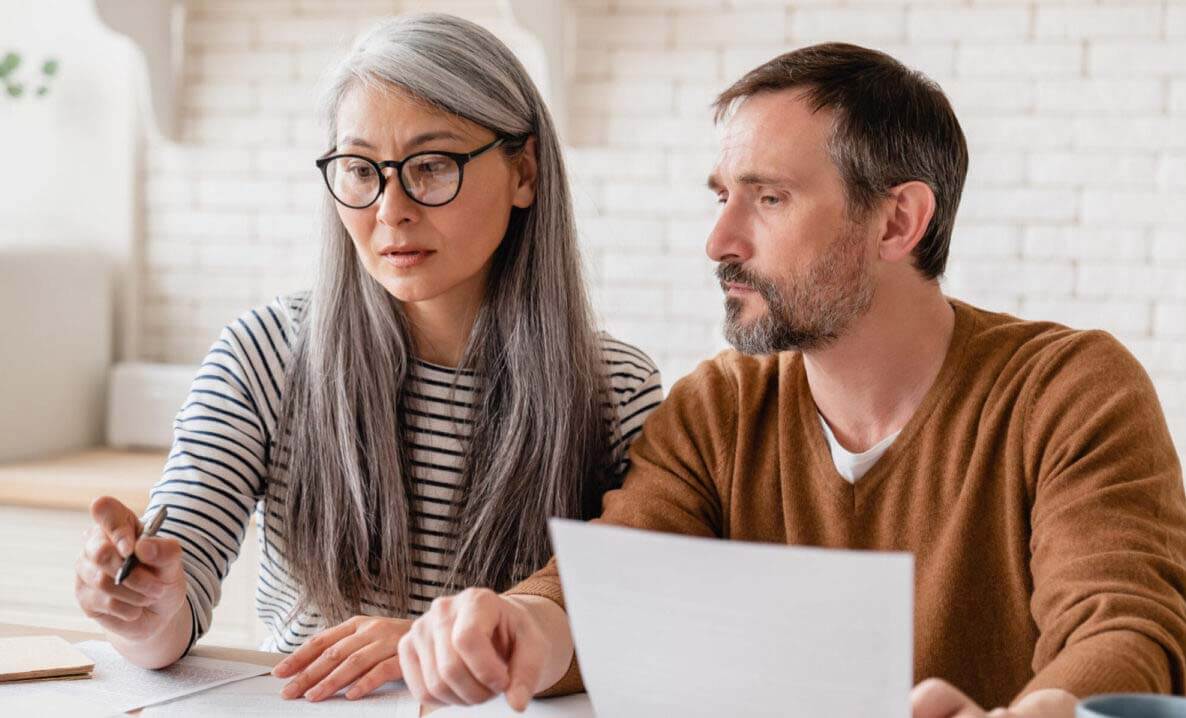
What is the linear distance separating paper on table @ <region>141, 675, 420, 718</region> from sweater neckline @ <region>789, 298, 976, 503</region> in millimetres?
502

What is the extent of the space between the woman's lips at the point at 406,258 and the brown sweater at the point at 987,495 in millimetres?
326

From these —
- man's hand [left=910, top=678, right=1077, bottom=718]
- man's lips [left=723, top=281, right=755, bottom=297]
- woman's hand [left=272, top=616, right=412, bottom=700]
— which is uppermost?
man's lips [left=723, top=281, right=755, bottom=297]

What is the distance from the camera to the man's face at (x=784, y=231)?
1.44m

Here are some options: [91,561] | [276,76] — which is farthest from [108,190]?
[91,561]

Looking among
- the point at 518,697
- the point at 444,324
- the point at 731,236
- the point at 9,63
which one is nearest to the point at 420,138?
the point at 444,324

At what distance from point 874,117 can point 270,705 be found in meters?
0.86

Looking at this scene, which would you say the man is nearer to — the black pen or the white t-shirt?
the white t-shirt

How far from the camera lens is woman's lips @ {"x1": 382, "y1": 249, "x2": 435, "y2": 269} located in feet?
5.04

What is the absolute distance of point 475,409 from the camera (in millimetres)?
1663

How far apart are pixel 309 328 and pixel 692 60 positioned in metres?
1.47

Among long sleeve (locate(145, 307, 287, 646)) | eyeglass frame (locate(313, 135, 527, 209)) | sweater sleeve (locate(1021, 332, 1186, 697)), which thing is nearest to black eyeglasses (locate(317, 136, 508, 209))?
eyeglass frame (locate(313, 135, 527, 209))

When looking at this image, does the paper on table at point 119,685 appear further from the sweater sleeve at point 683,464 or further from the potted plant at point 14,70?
the potted plant at point 14,70

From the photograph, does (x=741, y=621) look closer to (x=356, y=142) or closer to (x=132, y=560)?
(x=132, y=560)

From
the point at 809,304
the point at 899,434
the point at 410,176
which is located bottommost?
the point at 899,434
